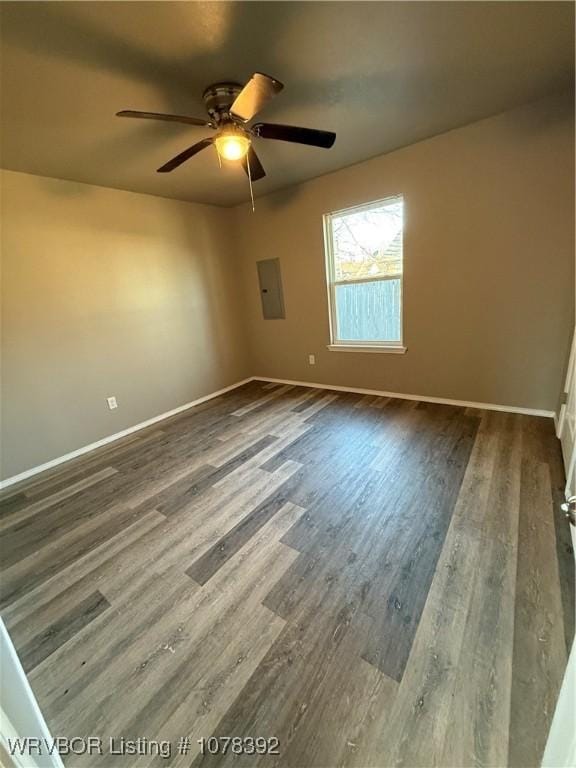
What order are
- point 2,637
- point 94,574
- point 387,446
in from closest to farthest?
point 2,637, point 94,574, point 387,446

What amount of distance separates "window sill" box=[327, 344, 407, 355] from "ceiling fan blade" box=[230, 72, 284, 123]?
2.47 metres

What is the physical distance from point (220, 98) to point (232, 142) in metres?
0.26

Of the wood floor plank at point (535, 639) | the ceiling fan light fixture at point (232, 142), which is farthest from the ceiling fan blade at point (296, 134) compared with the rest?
the wood floor plank at point (535, 639)

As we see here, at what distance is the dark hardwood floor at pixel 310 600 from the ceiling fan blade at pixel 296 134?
2.14 metres

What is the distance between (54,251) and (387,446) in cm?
343

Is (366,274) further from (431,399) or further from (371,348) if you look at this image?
(431,399)

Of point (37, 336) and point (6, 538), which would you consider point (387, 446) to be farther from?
point (37, 336)

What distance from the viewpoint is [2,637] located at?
2.08 feet

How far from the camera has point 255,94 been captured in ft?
4.52

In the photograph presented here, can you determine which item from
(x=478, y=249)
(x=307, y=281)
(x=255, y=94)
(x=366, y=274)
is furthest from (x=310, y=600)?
(x=307, y=281)

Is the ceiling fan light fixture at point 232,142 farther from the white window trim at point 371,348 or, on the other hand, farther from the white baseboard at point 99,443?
the white baseboard at point 99,443

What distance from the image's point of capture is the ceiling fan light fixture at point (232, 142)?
69.1 inches

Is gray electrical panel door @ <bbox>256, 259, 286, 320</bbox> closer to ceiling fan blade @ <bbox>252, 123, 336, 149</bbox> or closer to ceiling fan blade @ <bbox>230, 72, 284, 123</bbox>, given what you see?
ceiling fan blade @ <bbox>252, 123, 336, 149</bbox>

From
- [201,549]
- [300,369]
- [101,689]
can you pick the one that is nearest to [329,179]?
[300,369]
